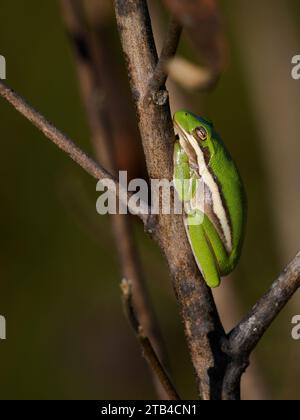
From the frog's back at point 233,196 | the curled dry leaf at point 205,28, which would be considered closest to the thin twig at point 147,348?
the curled dry leaf at point 205,28

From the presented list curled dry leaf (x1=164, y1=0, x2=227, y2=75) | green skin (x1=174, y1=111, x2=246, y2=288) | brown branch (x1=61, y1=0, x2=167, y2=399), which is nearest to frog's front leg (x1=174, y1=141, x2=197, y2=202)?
green skin (x1=174, y1=111, x2=246, y2=288)

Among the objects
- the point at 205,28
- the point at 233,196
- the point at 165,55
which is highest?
the point at 233,196

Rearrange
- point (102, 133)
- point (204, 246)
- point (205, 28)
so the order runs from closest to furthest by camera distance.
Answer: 1. point (205, 28)
2. point (204, 246)
3. point (102, 133)

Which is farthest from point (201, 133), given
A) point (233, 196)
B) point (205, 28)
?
point (205, 28)

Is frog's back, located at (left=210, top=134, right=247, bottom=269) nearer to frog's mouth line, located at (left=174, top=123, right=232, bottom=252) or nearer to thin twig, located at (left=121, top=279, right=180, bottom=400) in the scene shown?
frog's mouth line, located at (left=174, top=123, right=232, bottom=252)

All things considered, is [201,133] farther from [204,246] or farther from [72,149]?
[72,149]
